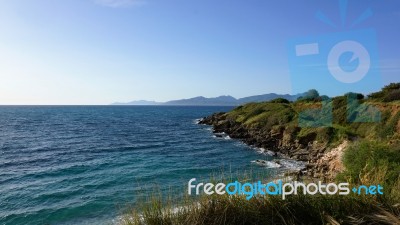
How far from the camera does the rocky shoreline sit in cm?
2447

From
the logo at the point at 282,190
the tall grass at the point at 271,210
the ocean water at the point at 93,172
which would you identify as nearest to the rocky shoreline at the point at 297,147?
the ocean water at the point at 93,172

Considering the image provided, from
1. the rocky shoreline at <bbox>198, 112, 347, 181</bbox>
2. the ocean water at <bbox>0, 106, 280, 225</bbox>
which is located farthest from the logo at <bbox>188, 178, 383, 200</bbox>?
the rocky shoreline at <bbox>198, 112, 347, 181</bbox>

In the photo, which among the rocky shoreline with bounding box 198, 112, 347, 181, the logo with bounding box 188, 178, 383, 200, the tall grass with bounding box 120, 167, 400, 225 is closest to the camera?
the tall grass with bounding box 120, 167, 400, 225

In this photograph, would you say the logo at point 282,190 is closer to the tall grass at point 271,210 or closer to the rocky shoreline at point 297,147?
the tall grass at point 271,210

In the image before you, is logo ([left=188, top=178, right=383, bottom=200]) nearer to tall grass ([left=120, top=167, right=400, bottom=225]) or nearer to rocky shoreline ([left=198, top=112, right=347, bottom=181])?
tall grass ([left=120, top=167, right=400, bottom=225])

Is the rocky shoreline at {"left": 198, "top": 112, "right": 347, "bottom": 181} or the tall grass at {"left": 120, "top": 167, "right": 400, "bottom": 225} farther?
the rocky shoreline at {"left": 198, "top": 112, "right": 347, "bottom": 181}

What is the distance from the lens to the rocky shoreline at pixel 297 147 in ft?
80.3

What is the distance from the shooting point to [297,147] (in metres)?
35.2

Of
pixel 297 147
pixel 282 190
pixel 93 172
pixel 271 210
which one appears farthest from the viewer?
pixel 297 147

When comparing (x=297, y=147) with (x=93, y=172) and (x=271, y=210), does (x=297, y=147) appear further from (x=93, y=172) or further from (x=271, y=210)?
(x=271, y=210)

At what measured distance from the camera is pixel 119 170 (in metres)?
26.7

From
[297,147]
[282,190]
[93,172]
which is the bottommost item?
[297,147]

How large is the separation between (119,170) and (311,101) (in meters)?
36.5

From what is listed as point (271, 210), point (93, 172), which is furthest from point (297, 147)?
point (271, 210)
